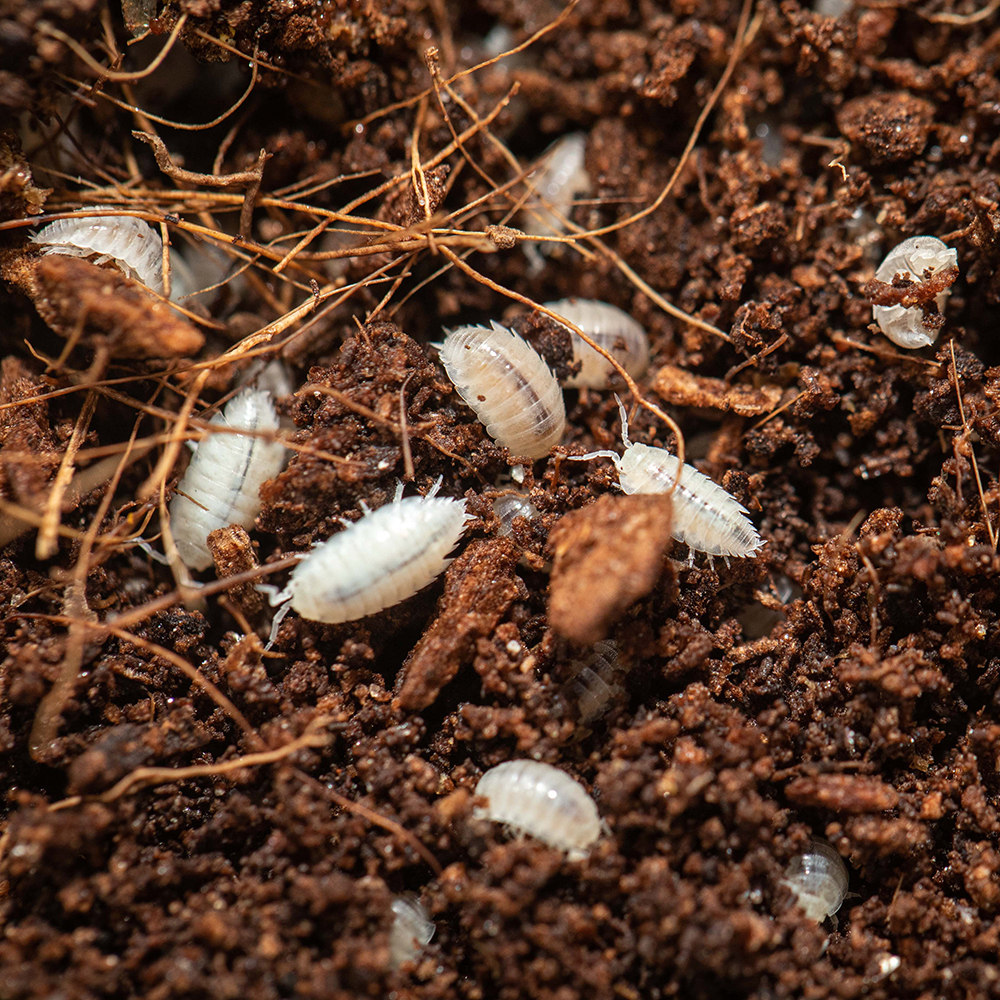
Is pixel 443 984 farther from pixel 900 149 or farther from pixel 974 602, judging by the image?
pixel 900 149

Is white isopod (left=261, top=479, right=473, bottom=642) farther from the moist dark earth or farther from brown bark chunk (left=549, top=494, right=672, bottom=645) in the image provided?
brown bark chunk (left=549, top=494, right=672, bottom=645)

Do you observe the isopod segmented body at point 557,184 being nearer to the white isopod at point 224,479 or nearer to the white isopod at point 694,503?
the white isopod at point 694,503

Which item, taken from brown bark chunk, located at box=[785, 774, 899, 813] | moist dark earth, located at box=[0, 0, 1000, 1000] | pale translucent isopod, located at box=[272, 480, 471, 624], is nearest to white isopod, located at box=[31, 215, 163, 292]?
moist dark earth, located at box=[0, 0, 1000, 1000]

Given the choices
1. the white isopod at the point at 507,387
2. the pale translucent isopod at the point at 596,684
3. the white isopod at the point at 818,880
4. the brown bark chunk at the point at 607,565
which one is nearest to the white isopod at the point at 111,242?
the white isopod at the point at 507,387

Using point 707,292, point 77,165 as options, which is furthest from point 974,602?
point 77,165

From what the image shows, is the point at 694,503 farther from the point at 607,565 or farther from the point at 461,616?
the point at 461,616

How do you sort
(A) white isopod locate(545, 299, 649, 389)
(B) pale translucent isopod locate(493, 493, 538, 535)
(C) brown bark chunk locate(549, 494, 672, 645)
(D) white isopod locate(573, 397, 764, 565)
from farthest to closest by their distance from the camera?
(A) white isopod locate(545, 299, 649, 389) → (B) pale translucent isopod locate(493, 493, 538, 535) → (D) white isopod locate(573, 397, 764, 565) → (C) brown bark chunk locate(549, 494, 672, 645)
